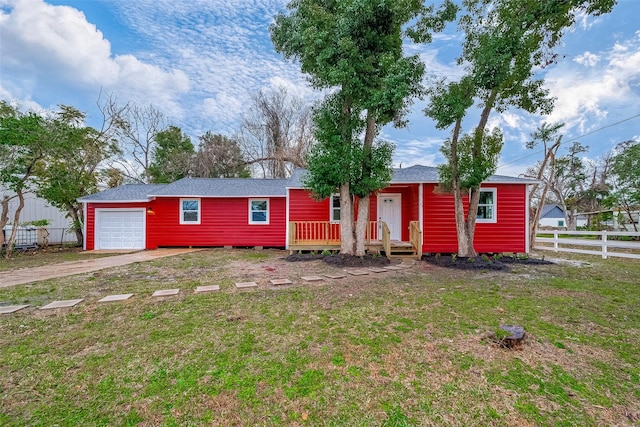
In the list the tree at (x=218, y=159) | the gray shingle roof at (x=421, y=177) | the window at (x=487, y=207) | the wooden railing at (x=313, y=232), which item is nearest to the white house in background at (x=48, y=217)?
the tree at (x=218, y=159)

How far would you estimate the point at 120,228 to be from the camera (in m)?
12.5

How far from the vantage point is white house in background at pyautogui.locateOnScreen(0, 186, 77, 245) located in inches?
549

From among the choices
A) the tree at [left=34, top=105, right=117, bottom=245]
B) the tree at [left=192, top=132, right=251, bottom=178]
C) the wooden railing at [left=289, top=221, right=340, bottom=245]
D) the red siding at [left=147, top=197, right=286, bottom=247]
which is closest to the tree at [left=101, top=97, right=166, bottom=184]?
the tree at [left=192, top=132, right=251, bottom=178]

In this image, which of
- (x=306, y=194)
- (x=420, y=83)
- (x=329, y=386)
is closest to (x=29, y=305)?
(x=329, y=386)

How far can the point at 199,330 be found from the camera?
353 cm

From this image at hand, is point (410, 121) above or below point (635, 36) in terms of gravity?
below

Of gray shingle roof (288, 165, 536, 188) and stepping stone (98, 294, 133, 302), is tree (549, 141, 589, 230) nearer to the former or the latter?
gray shingle roof (288, 165, 536, 188)

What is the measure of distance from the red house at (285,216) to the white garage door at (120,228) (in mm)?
40

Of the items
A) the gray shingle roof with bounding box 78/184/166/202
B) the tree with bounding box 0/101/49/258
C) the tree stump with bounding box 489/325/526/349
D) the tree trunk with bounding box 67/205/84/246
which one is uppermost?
the tree with bounding box 0/101/49/258

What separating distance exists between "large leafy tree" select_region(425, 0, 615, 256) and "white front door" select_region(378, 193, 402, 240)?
9.53 feet

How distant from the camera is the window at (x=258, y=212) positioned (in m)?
12.5

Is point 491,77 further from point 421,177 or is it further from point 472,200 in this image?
point 421,177

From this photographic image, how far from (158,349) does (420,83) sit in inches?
328

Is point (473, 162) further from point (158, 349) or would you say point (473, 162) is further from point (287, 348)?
point (158, 349)
